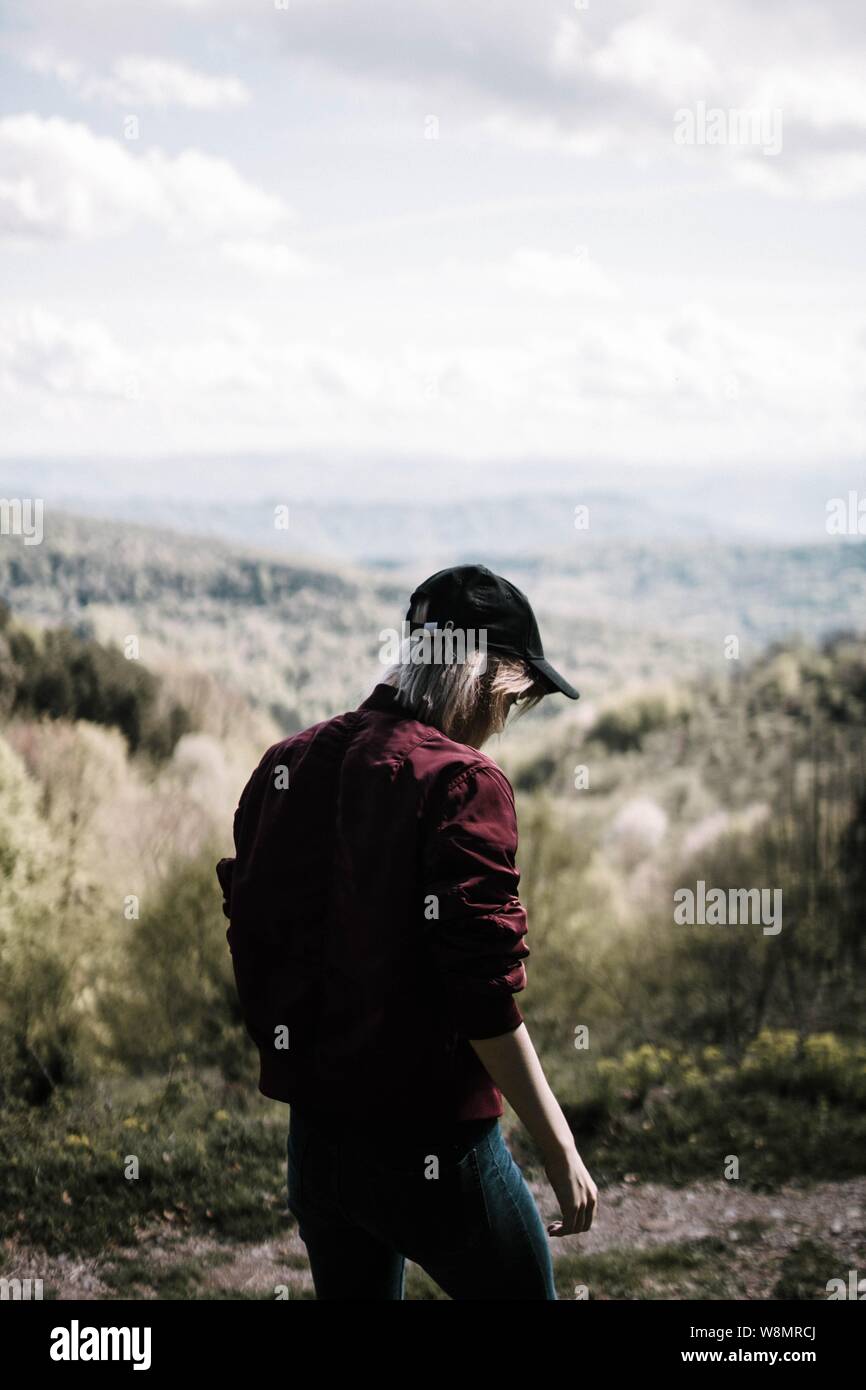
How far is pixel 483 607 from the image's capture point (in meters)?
1.75

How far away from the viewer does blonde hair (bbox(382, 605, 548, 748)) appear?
5.51 feet

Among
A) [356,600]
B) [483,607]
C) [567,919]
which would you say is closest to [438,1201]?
[483,607]

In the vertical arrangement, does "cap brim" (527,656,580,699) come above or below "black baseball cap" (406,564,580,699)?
below

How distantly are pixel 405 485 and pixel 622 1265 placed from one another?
588cm

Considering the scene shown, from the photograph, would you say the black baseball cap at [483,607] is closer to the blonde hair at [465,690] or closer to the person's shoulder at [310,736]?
the blonde hair at [465,690]

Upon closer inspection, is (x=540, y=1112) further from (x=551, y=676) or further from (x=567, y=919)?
(x=567, y=919)

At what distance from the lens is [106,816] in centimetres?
541

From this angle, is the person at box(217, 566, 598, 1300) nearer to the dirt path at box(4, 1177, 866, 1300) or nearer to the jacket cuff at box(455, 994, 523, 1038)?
the jacket cuff at box(455, 994, 523, 1038)

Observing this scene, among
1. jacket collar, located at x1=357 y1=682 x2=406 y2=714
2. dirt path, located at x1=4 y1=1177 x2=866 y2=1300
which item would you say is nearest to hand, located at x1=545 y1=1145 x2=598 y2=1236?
jacket collar, located at x1=357 y1=682 x2=406 y2=714

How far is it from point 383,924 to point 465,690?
35 cm

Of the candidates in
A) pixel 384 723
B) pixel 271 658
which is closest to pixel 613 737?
pixel 271 658

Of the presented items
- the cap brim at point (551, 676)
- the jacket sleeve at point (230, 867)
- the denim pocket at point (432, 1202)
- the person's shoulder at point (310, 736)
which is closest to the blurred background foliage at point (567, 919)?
the jacket sleeve at point (230, 867)

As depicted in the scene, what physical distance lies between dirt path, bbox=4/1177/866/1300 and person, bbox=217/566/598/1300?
92.4 inches

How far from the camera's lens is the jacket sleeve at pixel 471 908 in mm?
1510
